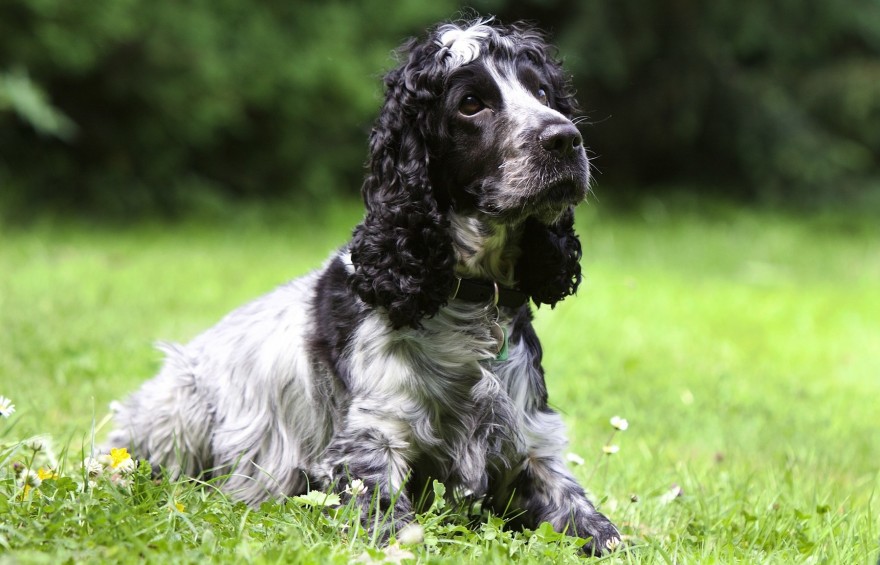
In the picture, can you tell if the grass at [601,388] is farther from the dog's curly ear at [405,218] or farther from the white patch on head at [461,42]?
the white patch on head at [461,42]

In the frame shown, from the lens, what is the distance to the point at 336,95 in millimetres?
12789

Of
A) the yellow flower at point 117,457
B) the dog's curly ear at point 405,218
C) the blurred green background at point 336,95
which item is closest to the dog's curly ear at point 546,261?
the dog's curly ear at point 405,218

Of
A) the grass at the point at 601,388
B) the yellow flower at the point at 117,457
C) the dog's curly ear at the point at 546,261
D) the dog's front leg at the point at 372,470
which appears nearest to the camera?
the grass at the point at 601,388

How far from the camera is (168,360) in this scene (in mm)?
4395

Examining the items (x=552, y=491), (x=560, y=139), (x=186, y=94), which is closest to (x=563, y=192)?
(x=560, y=139)

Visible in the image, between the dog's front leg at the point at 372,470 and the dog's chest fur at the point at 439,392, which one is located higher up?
the dog's chest fur at the point at 439,392

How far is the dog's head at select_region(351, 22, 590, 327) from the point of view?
11.2 ft

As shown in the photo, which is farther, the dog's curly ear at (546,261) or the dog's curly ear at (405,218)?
the dog's curly ear at (546,261)

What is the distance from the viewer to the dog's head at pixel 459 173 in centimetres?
341

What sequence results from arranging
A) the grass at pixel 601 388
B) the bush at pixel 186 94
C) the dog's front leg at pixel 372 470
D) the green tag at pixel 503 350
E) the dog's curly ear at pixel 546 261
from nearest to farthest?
the grass at pixel 601 388
the dog's front leg at pixel 372 470
the green tag at pixel 503 350
the dog's curly ear at pixel 546 261
the bush at pixel 186 94

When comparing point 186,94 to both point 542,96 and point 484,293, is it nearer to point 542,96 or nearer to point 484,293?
point 542,96

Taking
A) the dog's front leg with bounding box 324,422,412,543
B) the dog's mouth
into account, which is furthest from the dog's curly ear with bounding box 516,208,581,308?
the dog's front leg with bounding box 324,422,412,543

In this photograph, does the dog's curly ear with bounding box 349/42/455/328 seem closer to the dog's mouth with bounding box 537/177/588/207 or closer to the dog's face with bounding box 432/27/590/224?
the dog's face with bounding box 432/27/590/224

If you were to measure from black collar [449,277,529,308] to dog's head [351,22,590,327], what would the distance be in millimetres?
57
